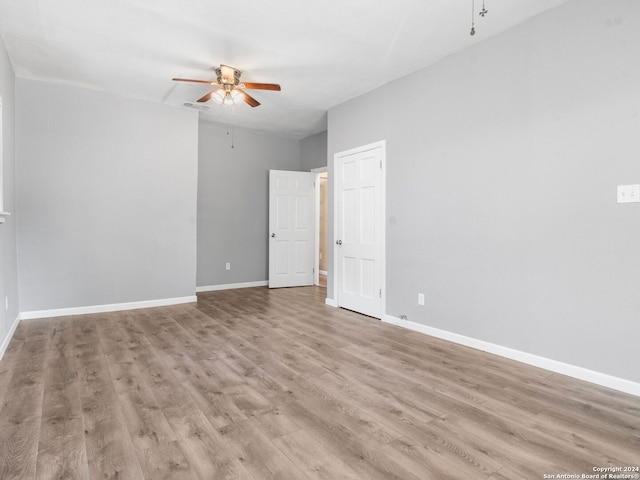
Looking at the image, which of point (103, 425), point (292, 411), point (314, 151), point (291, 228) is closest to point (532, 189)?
point (292, 411)

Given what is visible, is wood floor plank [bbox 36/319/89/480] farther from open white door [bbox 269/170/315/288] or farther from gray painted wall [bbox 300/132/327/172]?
gray painted wall [bbox 300/132/327/172]

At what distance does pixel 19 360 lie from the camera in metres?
3.02

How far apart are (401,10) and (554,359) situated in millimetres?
2951

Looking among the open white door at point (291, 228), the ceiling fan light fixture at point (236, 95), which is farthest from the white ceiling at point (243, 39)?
the open white door at point (291, 228)

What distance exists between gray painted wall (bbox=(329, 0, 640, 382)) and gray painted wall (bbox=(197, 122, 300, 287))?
11.0 ft

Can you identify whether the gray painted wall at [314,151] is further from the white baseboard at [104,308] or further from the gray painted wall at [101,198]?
the white baseboard at [104,308]

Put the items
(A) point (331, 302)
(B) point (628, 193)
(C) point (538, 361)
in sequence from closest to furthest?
(B) point (628, 193) → (C) point (538, 361) → (A) point (331, 302)

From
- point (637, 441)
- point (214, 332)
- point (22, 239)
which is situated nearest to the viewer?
point (637, 441)

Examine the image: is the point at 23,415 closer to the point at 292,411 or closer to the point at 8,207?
the point at 292,411

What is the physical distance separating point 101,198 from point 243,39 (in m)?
2.82

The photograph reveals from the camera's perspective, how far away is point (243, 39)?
3.30 metres

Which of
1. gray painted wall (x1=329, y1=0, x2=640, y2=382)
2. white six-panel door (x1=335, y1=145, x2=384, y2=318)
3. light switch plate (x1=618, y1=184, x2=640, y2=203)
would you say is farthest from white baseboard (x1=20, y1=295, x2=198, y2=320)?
light switch plate (x1=618, y1=184, x2=640, y2=203)

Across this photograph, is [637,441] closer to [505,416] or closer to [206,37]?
[505,416]

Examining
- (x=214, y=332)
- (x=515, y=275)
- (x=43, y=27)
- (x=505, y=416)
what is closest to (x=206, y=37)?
(x=43, y=27)
